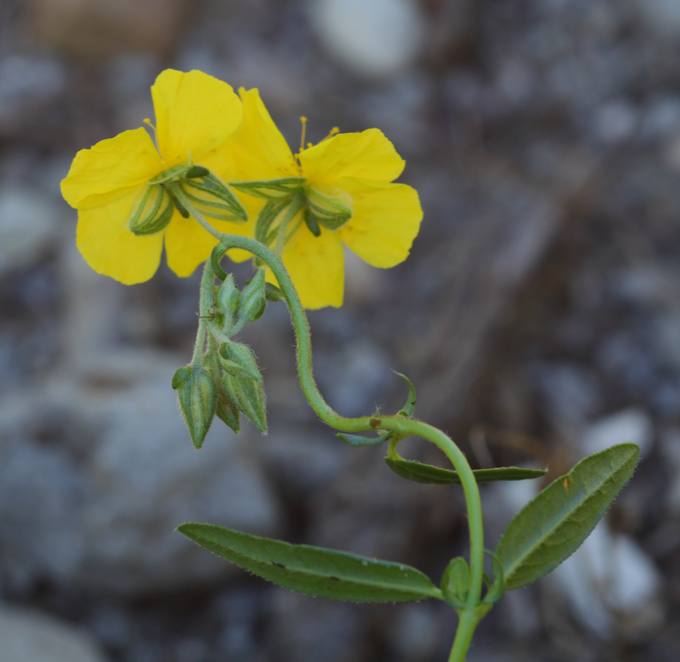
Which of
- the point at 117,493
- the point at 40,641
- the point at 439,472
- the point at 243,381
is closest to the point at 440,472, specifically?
the point at 439,472

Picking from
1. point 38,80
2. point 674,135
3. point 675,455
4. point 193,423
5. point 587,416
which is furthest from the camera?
point 38,80

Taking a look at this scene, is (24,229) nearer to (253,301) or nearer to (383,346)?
(383,346)

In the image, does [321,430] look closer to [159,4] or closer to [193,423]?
[193,423]

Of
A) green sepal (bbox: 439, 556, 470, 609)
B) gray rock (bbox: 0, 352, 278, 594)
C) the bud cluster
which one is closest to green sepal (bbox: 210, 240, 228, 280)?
the bud cluster

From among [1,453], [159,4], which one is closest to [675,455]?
[1,453]

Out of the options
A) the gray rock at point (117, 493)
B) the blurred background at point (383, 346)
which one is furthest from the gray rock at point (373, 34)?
the gray rock at point (117, 493)

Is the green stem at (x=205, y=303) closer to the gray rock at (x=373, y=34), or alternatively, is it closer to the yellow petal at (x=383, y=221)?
the yellow petal at (x=383, y=221)
